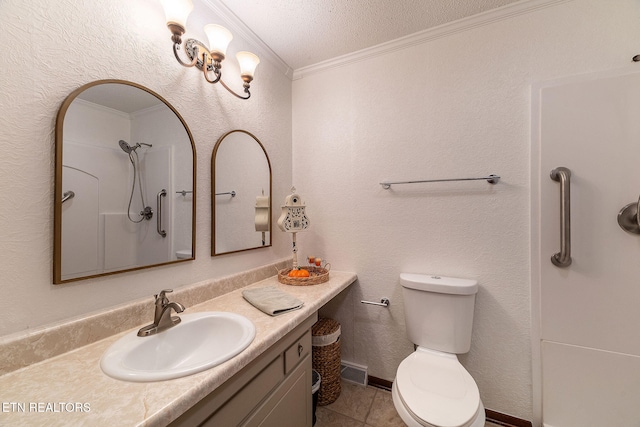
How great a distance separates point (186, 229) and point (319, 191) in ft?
3.13

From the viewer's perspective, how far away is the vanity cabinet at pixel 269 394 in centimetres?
66

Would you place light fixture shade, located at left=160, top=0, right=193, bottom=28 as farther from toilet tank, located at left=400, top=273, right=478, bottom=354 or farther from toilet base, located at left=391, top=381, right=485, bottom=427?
toilet base, located at left=391, top=381, right=485, bottom=427

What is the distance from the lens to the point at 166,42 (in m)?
1.05

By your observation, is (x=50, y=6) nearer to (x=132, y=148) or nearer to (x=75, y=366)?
(x=132, y=148)

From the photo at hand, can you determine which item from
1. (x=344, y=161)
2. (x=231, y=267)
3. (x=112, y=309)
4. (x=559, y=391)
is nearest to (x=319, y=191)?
(x=344, y=161)

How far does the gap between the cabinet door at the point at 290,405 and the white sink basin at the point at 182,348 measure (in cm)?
26

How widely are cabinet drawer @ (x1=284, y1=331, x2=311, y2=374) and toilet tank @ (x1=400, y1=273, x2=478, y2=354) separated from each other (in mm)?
640

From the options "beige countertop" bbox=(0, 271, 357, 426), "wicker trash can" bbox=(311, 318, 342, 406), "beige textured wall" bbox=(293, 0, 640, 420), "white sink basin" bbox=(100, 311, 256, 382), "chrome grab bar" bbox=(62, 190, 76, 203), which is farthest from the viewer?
"wicker trash can" bbox=(311, 318, 342, 406)

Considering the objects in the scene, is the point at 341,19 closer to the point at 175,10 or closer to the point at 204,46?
the point at 204,46

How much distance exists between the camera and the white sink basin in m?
→ 0.64

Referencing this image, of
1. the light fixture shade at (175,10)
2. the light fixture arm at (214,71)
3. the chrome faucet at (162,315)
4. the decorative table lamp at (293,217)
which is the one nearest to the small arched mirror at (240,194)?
the decorative table lamp at (293,217)

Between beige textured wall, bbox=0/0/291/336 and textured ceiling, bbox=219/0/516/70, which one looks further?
textured ceiling, bbox=219/0/516/70

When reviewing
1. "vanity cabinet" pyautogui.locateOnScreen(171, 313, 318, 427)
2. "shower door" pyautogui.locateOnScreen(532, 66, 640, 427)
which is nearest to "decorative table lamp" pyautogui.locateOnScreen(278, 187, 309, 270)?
"vanity cabinet" pyautogui.locateOnScreen(171, 313, 318, 427)

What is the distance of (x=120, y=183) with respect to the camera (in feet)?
3.01
